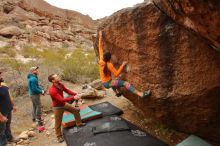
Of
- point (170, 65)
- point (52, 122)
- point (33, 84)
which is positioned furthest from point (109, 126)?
point (33, 84)

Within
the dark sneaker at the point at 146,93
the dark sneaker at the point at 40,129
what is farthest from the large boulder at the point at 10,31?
the dark sneaker at the point at 146,93

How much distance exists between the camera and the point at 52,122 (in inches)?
315

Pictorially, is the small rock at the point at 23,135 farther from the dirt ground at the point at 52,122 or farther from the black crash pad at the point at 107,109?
the black crash pad at the point at 107,109

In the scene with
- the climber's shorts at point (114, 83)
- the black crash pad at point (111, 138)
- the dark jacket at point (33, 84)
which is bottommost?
the black crash pad at point (111, 138)

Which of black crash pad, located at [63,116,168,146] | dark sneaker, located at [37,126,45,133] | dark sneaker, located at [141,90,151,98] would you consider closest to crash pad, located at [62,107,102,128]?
black crash pad, located at [63,116,168,146]

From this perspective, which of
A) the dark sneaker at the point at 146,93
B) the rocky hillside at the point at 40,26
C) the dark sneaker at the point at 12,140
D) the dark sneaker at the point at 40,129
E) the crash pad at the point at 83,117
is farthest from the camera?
the rocky hillside at the point at 40,26

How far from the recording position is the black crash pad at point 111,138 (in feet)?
18.1

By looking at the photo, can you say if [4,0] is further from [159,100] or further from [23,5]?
[159,100]

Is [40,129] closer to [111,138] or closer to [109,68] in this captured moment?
[111,138]

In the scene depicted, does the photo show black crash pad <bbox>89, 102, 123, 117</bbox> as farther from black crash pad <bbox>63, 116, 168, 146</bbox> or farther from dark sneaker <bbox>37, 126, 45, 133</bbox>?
dark sneaker <bbox>37, 126, 45, 133</bbox>

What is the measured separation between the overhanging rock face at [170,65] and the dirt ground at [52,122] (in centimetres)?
44

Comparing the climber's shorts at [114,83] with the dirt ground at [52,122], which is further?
the dirt ground at [52,122]

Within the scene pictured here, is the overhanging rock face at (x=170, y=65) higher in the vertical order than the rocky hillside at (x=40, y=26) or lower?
lower

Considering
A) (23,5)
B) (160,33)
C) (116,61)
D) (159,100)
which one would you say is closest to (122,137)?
(159,100)
